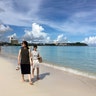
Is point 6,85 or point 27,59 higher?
point 27,59

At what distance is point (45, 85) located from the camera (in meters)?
9.41

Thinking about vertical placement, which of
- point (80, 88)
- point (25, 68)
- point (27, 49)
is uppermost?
point (27, 49)

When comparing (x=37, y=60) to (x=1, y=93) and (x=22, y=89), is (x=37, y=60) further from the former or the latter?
(x=1, y=93)

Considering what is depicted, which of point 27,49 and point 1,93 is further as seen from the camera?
point 27,49

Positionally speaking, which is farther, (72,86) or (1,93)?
(72,86)

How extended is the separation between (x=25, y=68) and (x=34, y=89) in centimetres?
127

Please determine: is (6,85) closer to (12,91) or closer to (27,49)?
(12,91)

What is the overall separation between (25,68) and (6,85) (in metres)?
1.06

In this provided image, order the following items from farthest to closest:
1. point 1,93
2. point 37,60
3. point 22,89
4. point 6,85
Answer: point 37,60, point 6,85, point 22,89, point 1,93

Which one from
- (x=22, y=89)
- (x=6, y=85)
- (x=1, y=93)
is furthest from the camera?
(x=6, y=85)

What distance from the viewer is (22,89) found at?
8570mm

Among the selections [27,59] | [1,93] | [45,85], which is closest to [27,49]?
[27,59]

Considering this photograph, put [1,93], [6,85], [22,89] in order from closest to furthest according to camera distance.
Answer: [1,93]
[22,89]
[6,85]

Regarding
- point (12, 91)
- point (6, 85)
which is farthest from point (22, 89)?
point (6, 85)
